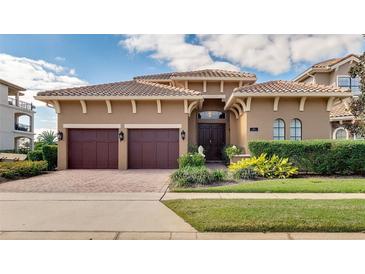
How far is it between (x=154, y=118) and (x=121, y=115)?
178 centimetres

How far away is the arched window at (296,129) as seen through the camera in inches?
505

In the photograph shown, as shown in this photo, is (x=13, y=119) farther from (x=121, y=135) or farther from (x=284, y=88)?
(x=284, y=88)

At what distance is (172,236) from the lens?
4262mm

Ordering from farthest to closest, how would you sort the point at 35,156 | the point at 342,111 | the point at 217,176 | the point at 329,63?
the point at 329,63 → the point at 342,111 → the point at 35,156 → the point at 217,176

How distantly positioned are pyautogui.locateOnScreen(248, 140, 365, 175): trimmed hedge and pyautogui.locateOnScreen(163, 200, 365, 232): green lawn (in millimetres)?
4086

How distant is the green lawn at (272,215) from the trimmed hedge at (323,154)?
13.4 ft

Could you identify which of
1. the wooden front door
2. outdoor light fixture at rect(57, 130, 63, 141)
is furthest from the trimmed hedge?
outdoor light fixture at rect(57, 130, 63, 141)

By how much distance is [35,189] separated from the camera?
27.1ft

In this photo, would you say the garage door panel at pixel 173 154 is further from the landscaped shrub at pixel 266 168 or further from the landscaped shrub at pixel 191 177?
the landscaped shrub at pixel 191 177

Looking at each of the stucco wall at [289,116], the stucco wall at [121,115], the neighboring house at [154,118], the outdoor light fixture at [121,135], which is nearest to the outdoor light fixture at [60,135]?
the neighboring house at [154,118]

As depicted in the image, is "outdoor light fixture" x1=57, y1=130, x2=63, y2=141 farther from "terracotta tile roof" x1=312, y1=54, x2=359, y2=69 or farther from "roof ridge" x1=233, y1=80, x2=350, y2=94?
"terracotta tile roof" x1=312, y1=54, x2=359, y2=69

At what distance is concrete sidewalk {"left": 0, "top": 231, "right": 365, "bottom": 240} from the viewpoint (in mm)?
4211

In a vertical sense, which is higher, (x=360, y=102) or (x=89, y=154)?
(x=360, y=102)

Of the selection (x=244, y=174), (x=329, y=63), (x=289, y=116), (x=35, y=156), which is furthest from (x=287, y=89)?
(x=35, y=156)
